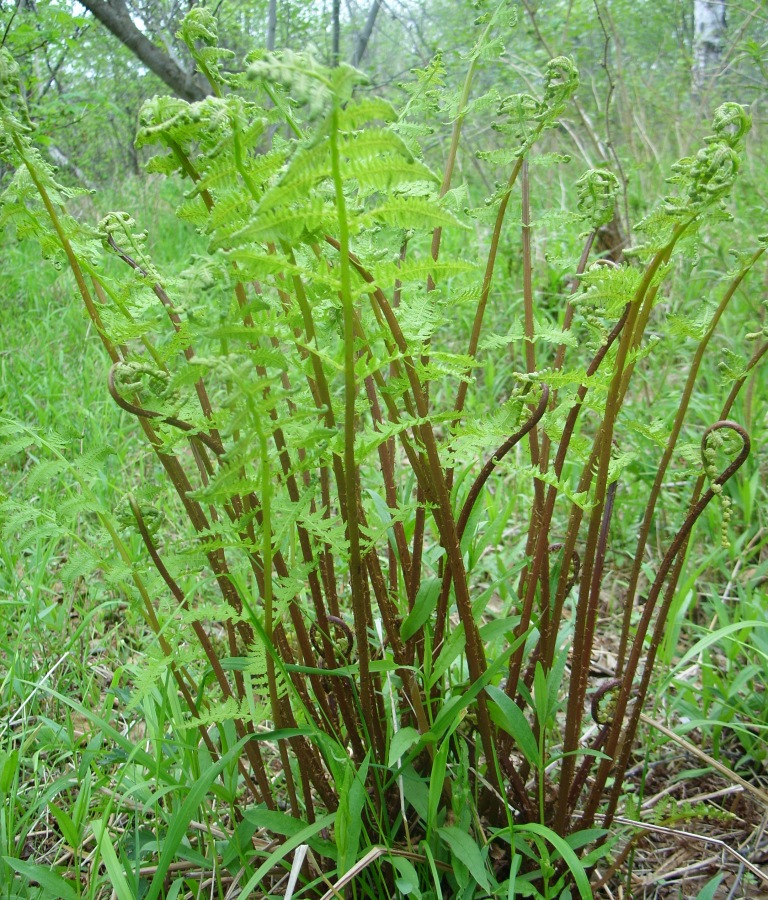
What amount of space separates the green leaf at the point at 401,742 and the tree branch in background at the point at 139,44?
4903mm

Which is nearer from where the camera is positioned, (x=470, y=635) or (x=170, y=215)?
(x=470, y=635)

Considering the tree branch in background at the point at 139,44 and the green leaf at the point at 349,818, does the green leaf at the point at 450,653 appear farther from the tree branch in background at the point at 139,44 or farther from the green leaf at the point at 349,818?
the tree branch in background at the point at 139,44

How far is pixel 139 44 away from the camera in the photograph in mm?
4805

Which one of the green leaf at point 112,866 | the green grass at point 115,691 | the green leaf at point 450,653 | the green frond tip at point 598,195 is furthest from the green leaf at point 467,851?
the green frond tip at point 598,195

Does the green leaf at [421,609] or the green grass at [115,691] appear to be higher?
the green leaf at [421,609]

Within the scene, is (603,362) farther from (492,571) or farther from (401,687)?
(492,571)

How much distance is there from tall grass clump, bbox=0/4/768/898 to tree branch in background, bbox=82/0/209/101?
426cm

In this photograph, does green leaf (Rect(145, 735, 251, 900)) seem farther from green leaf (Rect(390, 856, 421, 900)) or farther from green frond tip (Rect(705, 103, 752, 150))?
green frond tip (Rect(705, 103, 752, 150))

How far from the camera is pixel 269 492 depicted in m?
0.89

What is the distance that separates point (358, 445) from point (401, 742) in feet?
1.50

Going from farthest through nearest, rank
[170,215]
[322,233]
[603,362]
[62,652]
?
[170,215] < [62,652] < [603,362] < [322,233]

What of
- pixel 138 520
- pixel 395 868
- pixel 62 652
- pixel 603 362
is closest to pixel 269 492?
pixel 138 520

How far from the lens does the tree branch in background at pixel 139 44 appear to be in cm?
469

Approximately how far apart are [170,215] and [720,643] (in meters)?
5.06
